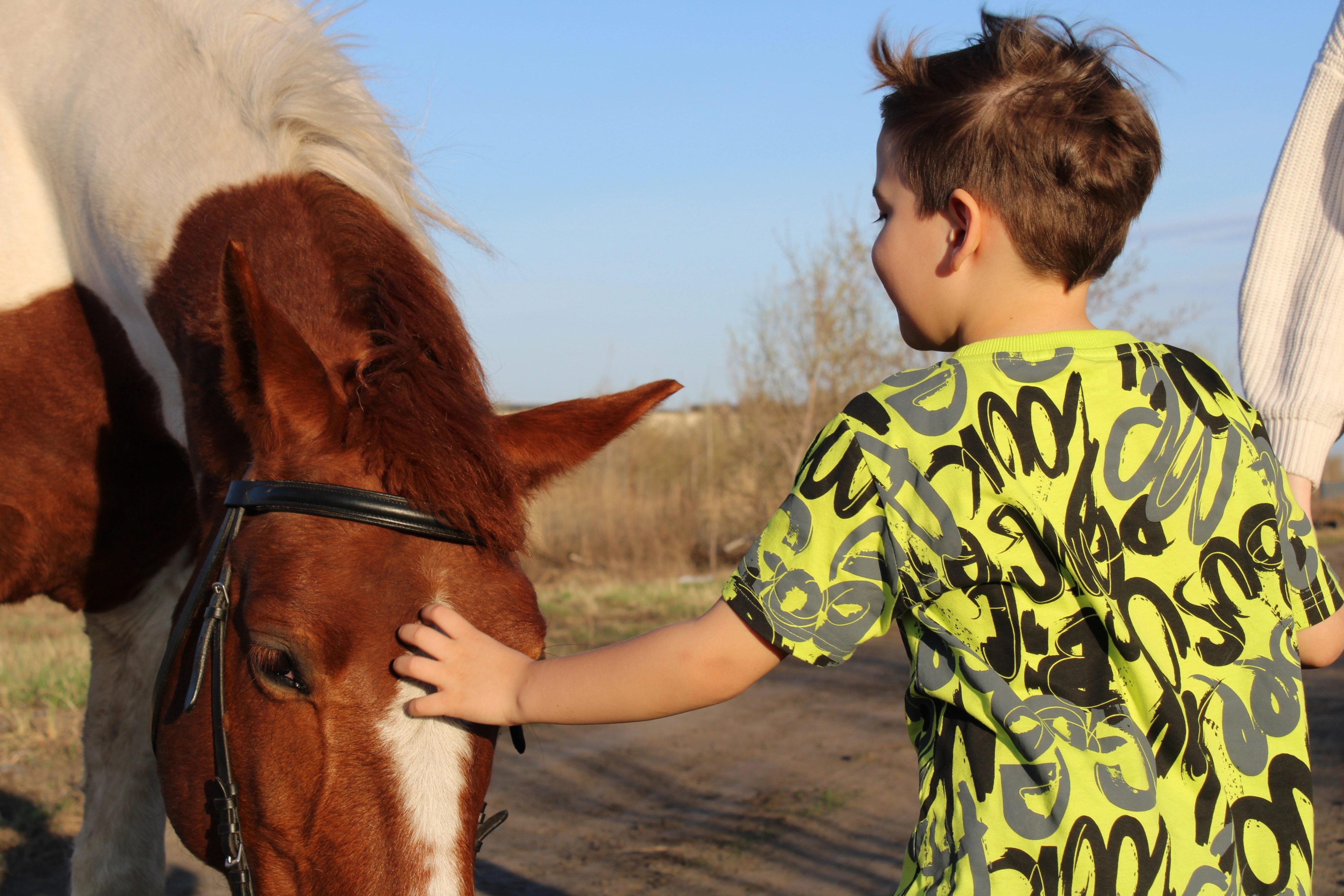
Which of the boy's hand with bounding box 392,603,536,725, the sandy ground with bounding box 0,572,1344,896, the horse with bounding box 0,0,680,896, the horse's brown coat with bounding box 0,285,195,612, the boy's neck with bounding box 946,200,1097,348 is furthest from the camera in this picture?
the sandy ground with bounding box 0,572,1344,896

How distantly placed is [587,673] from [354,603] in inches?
15.6

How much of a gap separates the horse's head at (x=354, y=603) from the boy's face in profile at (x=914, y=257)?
65 cm

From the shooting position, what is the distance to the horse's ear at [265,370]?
1.47 metres

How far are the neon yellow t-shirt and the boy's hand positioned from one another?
14.2 inches

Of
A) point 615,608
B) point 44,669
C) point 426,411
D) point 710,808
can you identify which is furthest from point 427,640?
point 615,608

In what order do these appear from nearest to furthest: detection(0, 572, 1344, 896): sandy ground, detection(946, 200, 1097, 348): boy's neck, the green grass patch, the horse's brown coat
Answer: detection(946, 200, 1097, 348): boy's neck < the horse's brown coat < detection(0, 572, 1344, 896): sandy ground < the green grass patch

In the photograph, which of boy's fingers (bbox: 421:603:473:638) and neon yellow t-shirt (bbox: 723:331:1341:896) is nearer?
Result: neon yellow t-shirt (bbox: 723:331:1341:896)

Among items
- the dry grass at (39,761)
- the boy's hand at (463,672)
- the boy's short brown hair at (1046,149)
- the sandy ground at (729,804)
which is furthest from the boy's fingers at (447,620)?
the dry grass at (39,761)

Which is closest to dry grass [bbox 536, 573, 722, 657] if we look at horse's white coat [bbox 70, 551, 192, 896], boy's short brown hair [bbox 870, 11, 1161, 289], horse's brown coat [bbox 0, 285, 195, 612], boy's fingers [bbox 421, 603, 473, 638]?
horse's white coat [bbox 70, 551, 192, 896]

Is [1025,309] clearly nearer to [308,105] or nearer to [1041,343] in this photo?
[1041,343]

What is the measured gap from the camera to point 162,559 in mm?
2637

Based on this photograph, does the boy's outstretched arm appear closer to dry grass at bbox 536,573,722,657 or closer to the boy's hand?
the boy's hand

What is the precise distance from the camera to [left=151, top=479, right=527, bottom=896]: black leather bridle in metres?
1.50

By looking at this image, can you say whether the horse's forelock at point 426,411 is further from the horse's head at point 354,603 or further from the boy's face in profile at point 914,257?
the boy's face in profile at point 914,257
